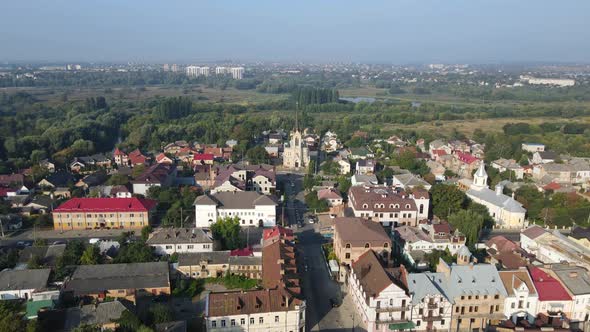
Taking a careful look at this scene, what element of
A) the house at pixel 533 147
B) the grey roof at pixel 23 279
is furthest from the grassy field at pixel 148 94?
the grey roof at pixel 23 279

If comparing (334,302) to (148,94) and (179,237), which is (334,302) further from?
(148,94)

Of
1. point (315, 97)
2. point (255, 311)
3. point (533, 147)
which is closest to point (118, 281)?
point (255, 311)

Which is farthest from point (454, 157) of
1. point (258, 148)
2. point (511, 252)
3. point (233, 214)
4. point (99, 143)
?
point (99, 143)

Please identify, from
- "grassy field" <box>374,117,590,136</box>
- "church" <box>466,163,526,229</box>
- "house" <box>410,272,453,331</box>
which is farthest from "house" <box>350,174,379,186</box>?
"grassy field" <box>374,117,590,136</box>

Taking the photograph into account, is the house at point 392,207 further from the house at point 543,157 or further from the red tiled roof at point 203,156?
the house at point 543,157

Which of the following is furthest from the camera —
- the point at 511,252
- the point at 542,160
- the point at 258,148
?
the point at 258,148

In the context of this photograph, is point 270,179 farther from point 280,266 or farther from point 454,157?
point 454,157

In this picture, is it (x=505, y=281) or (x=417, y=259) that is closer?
(x=505, y=281)
